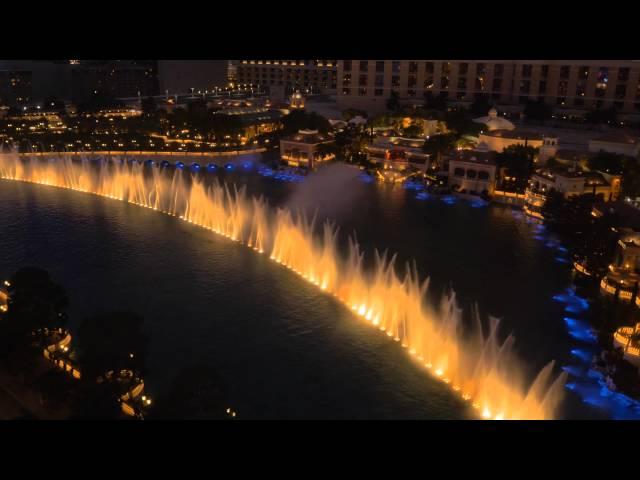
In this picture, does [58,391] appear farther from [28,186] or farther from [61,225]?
[28,186]

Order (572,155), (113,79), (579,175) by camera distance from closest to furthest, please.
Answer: (579,175)
(572,155)
(113,79)

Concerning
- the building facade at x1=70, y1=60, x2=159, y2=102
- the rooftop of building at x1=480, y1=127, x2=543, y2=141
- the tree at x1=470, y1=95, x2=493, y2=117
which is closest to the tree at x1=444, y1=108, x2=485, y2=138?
the rooftop of building at x1=480, y1=127, x2=543, y2=141

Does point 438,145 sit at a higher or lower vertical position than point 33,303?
higher

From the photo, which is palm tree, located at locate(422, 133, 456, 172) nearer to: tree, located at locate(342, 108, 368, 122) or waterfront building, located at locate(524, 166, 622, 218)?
waterfront building, located at locate(524, 166, 622, 218)

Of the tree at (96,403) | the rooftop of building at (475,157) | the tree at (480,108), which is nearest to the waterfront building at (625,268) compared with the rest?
the rooftop of building at (475,157)

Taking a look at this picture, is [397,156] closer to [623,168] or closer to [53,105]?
[623,168]

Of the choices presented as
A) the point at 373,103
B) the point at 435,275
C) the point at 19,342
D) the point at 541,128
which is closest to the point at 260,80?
the point at 373,103

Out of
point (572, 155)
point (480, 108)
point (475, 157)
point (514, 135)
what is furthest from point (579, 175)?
point (480, 108)
